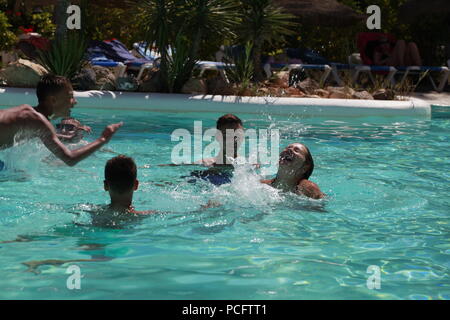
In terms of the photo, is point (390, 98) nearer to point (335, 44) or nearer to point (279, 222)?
point (335, 44)

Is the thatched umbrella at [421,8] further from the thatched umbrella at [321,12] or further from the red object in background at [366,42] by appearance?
the thatched umbrella at [321,12]

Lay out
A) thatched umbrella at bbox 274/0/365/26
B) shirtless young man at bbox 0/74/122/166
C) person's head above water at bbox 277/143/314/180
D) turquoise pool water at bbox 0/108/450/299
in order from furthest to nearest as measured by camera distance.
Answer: thatched umbrella at bbox 274/0/365/26
person's head above water at bbox 277/143/314/180
shirtless young man at bbox 0/74/122/166
turquoise pool water at bbox 0/108/450/299

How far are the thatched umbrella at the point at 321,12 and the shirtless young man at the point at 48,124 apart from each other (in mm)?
13808

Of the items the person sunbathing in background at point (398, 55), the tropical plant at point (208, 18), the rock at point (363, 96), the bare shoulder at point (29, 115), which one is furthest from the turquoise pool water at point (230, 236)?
the person sunbathing in background at point (398, 55)

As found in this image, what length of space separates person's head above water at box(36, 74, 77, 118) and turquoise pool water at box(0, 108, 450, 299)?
1.32 ft

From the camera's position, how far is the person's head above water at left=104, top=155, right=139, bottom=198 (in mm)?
4711

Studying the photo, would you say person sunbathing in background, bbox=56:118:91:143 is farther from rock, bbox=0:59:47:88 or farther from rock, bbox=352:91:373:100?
rock, bbox=352:91:373:100

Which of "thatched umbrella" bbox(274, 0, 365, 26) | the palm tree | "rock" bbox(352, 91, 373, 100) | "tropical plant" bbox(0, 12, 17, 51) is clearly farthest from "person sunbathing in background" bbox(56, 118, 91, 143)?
"thatched umbrella" bbox(274, 0, 365, 26)

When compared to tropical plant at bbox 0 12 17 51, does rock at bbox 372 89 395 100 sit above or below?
below

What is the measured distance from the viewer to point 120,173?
4727 millimetres

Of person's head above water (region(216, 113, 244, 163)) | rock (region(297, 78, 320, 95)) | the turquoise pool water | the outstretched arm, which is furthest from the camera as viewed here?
rock (region(297, 78, 320, 95))

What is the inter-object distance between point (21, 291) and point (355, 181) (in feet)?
14.8

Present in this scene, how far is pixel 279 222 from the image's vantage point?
17.9 feet

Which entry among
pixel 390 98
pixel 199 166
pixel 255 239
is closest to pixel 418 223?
pixel 255 239
